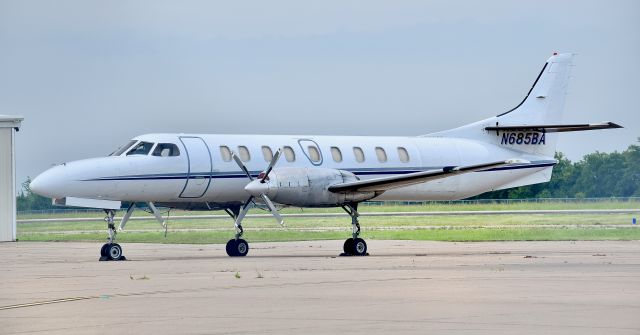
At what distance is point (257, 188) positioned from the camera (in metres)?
27.9

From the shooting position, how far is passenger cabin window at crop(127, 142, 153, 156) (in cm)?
2825

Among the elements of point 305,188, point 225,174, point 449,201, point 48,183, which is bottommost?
point 305,188

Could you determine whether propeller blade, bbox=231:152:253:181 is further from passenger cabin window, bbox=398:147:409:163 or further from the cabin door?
passenger cabin window, bbox=398:147:409:163

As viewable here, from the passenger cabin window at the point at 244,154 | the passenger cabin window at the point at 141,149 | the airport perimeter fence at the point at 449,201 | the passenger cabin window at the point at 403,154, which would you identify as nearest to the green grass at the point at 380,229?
the airport perimeter fence at the point at 449,201

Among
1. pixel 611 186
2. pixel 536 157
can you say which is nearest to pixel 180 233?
pixel 536 157

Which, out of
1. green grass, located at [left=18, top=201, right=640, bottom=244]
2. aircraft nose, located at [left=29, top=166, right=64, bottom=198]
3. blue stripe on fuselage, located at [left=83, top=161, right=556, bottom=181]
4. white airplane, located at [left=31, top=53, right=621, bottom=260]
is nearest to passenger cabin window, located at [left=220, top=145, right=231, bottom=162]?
white airplane, located at [left=31, top=53, right=621, bottom=260]

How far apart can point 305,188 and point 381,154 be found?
4.09m

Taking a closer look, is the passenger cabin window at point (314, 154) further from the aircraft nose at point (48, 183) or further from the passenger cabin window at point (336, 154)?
the aircraft nose at point (48, 183)

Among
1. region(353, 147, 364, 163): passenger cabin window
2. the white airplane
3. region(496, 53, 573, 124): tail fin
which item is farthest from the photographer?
region(496, 53, 573, 124): tail fin

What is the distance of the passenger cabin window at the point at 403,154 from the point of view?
106 ft

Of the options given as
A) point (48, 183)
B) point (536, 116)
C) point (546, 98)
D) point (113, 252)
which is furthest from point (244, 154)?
point (546, 98)

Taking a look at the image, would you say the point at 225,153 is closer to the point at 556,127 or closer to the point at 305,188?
the point at 305,188

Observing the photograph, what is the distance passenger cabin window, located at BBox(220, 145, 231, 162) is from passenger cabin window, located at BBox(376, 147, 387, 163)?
478cm

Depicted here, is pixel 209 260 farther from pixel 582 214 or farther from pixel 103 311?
pixel 582 214
